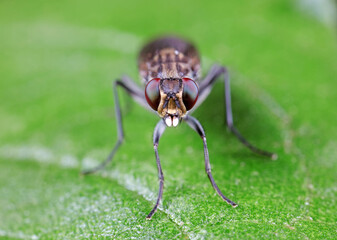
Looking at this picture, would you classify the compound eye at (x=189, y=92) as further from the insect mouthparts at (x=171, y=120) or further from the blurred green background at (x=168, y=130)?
the blurred green background at (x=168, y=130)

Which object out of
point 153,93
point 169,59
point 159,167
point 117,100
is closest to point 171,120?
point 153,93

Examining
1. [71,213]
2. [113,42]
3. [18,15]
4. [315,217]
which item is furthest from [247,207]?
[18,15]

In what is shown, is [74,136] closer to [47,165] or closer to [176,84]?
[47,165]

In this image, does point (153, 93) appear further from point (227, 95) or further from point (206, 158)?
point (227, 95)

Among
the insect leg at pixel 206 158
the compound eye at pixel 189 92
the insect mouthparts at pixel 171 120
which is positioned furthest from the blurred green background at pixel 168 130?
the compound eye at pixel 189 92

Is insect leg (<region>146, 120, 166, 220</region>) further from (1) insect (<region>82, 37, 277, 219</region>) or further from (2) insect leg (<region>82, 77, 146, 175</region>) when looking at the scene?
(2) insect leg (<region>82, 77, 146, 175</region>)

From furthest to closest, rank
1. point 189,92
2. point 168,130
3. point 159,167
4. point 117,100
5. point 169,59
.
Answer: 1. point 117,100
2. point 168,130
3. point 169,59
4. point 189,92
5. point 159,167
